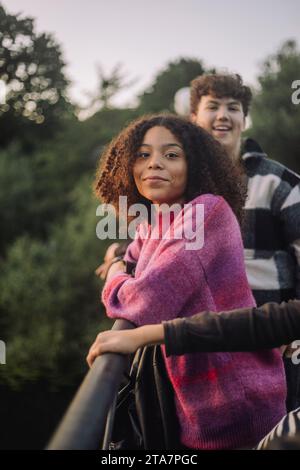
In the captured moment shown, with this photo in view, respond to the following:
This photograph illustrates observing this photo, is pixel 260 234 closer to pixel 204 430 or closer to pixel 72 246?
pixel 204 430

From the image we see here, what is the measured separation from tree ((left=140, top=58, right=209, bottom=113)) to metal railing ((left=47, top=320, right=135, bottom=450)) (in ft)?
54.1

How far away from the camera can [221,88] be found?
2.19 meters

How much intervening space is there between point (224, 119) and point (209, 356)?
1.29 meters

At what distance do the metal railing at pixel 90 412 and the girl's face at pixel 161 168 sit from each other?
0.64m

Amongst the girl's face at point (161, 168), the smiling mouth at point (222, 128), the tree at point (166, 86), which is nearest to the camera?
the girl's face at point (161, 168)

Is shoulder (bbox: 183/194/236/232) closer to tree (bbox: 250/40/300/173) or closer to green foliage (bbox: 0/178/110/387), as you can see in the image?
green foliage (bbox: 0/178/110/387)

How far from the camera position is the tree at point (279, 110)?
1117 centimetres

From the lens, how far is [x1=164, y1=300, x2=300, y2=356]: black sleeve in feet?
2.98

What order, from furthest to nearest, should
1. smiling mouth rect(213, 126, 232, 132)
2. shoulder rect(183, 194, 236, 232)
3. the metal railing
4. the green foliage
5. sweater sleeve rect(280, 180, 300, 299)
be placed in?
the green foliage
smiling mouth rect(213, 126, 232, 132)
sweater sleeve rect(280, 180, 300, 299)
shoulder rect(183, 194, 236, 232)
the metal railing

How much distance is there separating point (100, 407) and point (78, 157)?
604 inches

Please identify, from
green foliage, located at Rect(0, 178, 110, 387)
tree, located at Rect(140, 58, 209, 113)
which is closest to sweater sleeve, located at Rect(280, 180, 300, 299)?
green foliage, located at Rect(0, 178, 110, 387)

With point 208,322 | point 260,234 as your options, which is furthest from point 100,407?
point 260,234

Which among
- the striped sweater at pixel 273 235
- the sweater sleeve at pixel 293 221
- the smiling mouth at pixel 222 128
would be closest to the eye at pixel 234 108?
the smiling mouth at pixel 222 128

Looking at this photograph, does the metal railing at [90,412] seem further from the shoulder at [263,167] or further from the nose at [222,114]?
the nose at [222,114]
